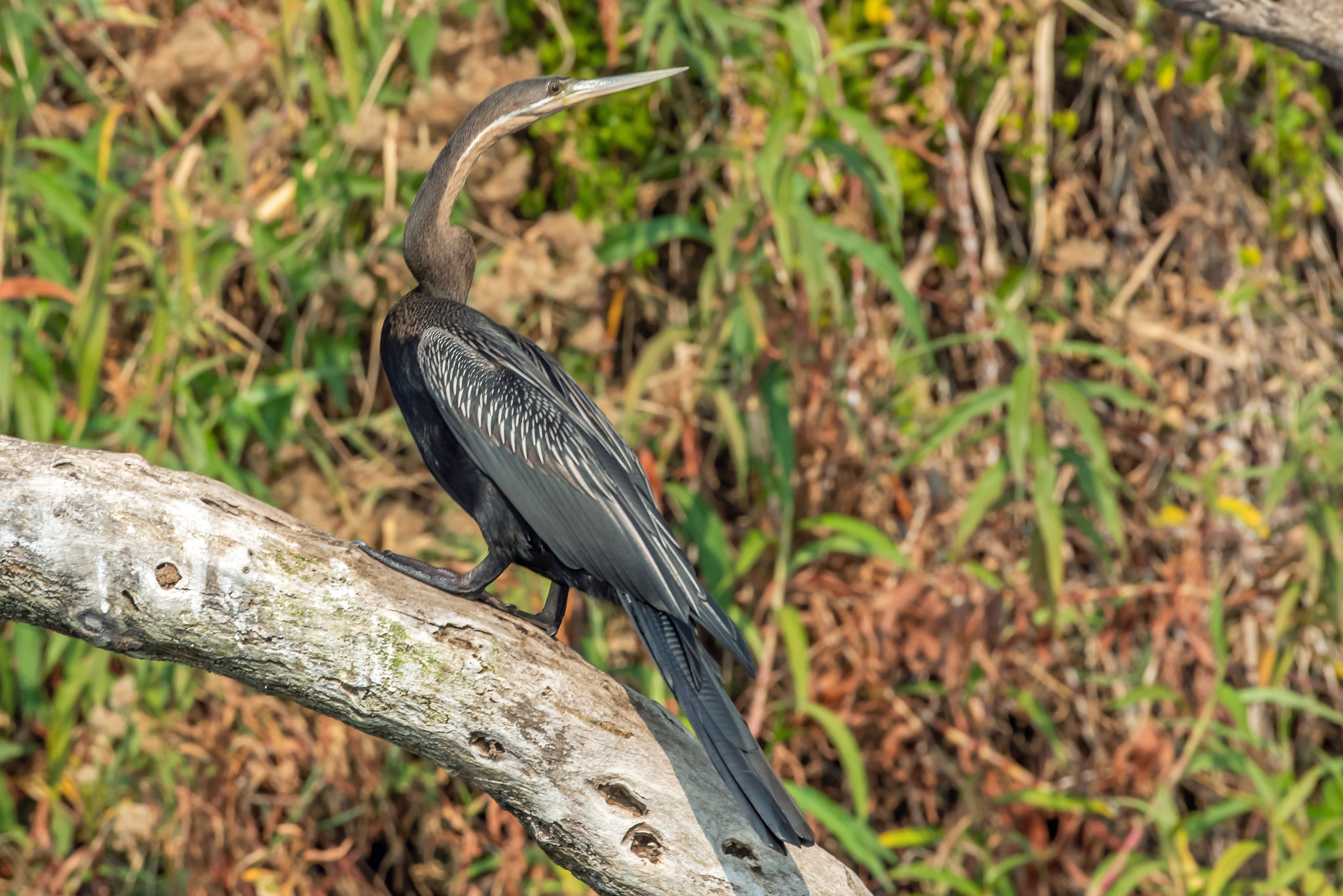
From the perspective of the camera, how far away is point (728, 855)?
62.7 inches

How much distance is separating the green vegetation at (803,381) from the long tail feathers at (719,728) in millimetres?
1012

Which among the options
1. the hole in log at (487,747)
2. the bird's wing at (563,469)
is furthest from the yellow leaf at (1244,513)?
the hole in log at (487,747)

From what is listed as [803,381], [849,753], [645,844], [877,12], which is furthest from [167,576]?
[877,12]

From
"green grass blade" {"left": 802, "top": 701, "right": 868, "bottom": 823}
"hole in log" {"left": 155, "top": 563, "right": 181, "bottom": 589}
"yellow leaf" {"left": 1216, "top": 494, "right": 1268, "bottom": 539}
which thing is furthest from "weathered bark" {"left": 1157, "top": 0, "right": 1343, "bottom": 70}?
"hole in log" {"left": 155, "top": 563, "right": 181, "bottom": 589}

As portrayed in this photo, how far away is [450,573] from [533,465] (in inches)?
7.9

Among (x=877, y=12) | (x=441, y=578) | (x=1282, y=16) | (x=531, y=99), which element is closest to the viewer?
(x=441, y=578)

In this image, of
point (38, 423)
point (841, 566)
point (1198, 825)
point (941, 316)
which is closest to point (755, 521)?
point (841, 566)

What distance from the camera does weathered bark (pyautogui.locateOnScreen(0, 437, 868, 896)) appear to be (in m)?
1.50

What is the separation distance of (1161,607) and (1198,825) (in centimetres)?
51

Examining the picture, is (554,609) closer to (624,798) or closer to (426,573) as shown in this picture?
(426,573)

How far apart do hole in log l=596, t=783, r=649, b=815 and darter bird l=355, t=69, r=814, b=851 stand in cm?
16

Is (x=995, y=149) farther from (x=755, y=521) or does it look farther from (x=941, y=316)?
(x=755, y=521)

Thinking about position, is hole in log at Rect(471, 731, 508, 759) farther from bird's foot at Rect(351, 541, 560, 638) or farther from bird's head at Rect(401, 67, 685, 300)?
bird's head at Rect(401, 67, 685, 300)

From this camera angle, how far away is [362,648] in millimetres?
1540
